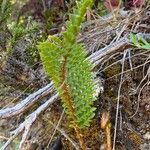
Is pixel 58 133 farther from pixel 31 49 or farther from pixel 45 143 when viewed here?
pixel 31 49

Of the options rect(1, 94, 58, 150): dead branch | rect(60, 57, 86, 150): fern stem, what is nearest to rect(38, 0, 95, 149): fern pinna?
rect(60, 57, 86, 150): fern stem

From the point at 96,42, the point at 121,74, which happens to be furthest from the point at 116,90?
the point at 96,42

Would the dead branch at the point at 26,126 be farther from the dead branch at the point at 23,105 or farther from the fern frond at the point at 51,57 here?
the fern frond at the point at 51,57

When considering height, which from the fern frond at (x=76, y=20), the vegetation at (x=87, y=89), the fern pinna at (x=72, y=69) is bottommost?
the vegetation at (x=87, y=89)

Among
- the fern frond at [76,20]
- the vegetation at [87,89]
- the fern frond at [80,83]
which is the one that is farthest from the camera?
the vegetation at [87,89]

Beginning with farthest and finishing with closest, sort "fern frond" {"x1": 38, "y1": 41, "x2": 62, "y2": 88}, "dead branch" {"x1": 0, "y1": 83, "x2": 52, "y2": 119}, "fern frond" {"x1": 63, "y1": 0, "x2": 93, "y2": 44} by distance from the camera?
"dead branch" {"x1": 0, "y1": 83, "x2": 52, "y2": 119}, "fern frond" {"x1": 38, "y1": 41, "x2": 62, "y2": 88}, "fern frond" {"x1": 63, "y1": 0, "x2": 93, "y2": 44}

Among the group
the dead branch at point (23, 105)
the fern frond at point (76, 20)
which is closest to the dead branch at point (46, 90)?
the dead branch at point (23, 105)

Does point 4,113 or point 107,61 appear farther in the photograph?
point 107,61

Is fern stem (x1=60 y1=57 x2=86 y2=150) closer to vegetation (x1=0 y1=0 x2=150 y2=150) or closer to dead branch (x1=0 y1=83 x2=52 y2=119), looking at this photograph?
vegetation (x1=0 y1=0 x2=150 y2=150)

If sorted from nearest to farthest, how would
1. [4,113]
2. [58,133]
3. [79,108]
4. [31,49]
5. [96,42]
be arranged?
[79,108]
[4,113]
[58,133]
[96,42]
[31,49]
